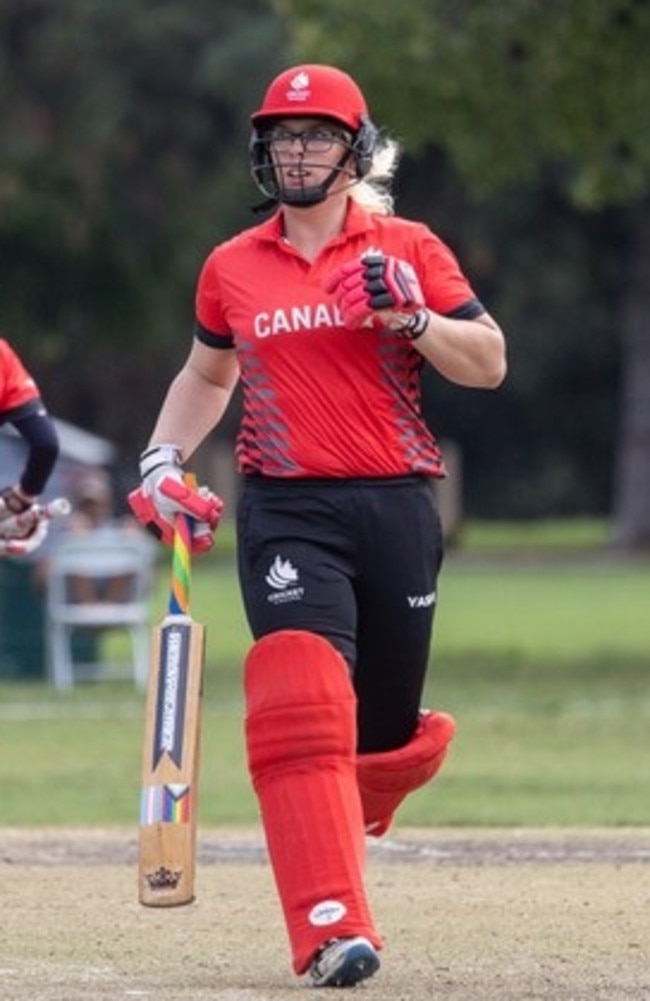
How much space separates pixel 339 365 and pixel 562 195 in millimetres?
41434

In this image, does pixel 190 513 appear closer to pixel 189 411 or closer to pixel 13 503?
pixel 189 411

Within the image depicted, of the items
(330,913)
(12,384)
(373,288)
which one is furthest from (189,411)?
(12,384)

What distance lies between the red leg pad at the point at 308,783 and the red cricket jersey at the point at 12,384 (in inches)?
135

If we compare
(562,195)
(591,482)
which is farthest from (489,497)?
(562,195)

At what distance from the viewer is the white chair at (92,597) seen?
72.9 ft

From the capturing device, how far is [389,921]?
9.02 m

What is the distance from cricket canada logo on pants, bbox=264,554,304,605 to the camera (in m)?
7.73

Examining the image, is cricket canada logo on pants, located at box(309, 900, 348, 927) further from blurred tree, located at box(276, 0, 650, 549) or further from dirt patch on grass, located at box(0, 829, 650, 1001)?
blurred tree, located at box(276, 0, 650, 549)

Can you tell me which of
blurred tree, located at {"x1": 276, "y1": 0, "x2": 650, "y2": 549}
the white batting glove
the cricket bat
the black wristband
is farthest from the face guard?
blurred tree, located at {"x1": 276, "y1": 0, "x2": 650, "y2": 549}

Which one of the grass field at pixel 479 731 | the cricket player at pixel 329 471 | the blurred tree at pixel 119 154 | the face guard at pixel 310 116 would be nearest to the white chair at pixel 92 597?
the grass field at pixel 479 731

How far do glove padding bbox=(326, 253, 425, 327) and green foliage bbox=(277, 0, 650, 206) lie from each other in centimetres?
1506

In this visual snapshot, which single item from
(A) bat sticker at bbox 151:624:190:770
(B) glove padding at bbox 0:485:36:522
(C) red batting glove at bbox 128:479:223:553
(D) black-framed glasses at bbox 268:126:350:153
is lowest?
(B) glove padding at bbox 0:485:36:522

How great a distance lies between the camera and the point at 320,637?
7664 millimetres

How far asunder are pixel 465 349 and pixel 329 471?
0.44 metres
